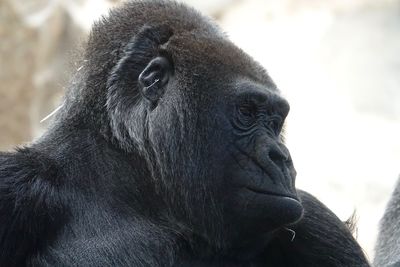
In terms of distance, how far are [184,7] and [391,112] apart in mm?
7528

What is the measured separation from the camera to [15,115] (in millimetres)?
11438

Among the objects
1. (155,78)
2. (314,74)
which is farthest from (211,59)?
(314,74)

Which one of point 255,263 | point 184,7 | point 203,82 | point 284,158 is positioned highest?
point 184,7

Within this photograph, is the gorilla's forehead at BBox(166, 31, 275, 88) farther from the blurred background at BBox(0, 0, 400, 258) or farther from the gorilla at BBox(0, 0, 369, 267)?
the blurred background at BBox(0, 0, 400, 258)

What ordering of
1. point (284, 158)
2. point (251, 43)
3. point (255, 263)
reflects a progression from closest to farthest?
point (284, 158)
point (255, 263)
point (251, 43)

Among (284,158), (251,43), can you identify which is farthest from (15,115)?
(284,158)

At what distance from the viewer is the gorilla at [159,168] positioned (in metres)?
4.41

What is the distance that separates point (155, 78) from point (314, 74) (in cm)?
810

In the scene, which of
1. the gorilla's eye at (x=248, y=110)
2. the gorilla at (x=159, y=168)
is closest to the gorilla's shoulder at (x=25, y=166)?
the gorilla at (x=159, y=168)

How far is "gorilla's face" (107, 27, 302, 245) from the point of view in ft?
14.3

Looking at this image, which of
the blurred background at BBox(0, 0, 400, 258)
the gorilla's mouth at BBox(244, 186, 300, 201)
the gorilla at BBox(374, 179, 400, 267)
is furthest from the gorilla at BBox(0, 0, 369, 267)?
the blurred background at BBox(0, 0, 400, 258)

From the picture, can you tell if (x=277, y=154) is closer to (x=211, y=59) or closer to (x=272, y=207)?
(x=272, y=207)

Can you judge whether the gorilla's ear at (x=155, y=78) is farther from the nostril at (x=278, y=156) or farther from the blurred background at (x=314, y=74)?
the blurred background at (x=314, y=74)

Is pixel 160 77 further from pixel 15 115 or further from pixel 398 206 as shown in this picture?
pixel 15 115
